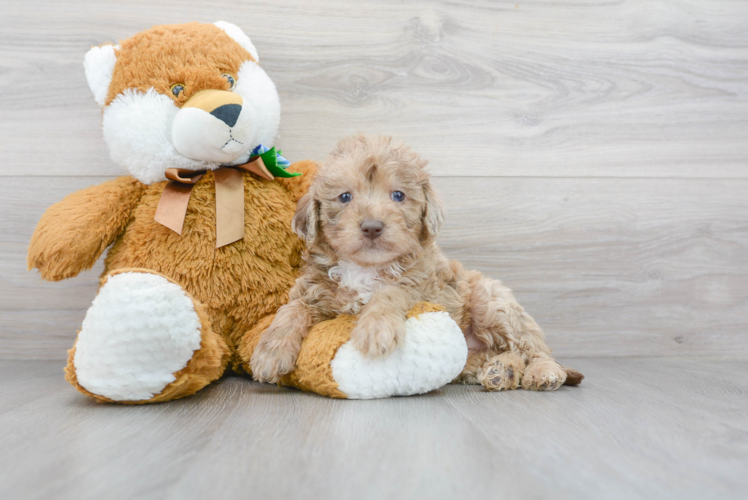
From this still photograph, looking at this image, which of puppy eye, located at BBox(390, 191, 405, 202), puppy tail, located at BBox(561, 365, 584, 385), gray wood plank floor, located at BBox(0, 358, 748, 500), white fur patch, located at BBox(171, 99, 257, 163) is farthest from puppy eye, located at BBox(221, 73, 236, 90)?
Answer: puppy tail, located at BBox(561, 365, 584, 385)

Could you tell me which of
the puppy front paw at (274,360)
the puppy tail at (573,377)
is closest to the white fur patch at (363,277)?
the puppy front paw at (274,360)

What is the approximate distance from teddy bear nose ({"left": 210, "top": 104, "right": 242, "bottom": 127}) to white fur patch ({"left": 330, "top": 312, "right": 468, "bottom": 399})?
0.73m

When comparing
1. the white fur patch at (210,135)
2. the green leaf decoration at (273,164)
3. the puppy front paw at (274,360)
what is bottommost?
the puppy front paw at (274,360)

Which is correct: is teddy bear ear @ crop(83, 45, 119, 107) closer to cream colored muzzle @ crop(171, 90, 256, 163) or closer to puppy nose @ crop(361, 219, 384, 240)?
cream colored muzzle @ crop(171, 90, 256, 163)

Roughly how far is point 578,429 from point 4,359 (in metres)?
2.06

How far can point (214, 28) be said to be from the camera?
169 cm

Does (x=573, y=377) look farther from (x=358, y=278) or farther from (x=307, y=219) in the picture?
(x=307, y=219)

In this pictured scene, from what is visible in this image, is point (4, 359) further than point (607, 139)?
No

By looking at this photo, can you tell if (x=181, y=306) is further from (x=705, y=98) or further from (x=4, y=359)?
(x=705, y=98)

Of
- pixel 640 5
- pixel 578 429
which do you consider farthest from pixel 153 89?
pixel 640 5

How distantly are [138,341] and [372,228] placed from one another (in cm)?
63

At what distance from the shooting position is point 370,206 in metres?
1.44

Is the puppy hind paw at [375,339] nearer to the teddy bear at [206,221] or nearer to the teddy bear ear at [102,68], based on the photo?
the teddy bear at [206,221]

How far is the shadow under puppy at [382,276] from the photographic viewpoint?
143 centimetres
